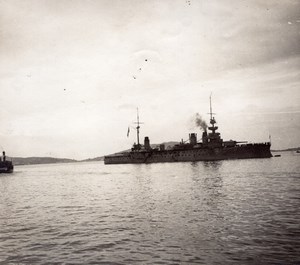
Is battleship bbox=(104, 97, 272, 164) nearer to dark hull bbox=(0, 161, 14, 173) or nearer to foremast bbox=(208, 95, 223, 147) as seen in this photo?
foremast bbox=(208, 95, 223, 147)

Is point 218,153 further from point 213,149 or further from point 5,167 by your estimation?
point 5,167

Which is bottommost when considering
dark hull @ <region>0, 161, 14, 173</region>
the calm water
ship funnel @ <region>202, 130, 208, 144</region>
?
the calm water

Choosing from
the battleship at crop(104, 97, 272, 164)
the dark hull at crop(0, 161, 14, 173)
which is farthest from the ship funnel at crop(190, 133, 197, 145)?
the dark hull at crop(0, 161, 14, 173)

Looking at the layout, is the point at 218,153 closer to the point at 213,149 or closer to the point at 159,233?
the point at 213,149

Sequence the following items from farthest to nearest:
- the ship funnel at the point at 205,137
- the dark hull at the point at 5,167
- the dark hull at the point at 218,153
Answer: the dark hull at the point at 5,167
the ship funnel at the point at 205,137
the dark hull at the point at 218,153

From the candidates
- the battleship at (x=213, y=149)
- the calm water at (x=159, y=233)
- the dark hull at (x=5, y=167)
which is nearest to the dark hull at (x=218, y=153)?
the battleship at (x=213, y=149)

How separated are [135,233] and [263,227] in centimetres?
520

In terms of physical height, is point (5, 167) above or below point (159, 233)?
above

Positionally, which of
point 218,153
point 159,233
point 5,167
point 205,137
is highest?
point 205,137

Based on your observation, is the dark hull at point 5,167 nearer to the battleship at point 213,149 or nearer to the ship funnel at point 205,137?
the battleship at point 213,149

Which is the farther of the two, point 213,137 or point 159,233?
point 213,137

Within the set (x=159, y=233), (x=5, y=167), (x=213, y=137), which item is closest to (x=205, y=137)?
(x=213, y=137)

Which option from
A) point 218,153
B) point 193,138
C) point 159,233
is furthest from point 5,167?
point 159,233

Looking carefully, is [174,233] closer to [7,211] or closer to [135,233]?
[135,233]
